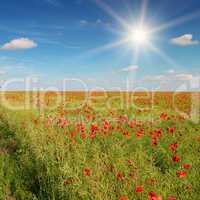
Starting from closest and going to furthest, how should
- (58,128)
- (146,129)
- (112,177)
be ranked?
Result: (112,177)
(58,128)
(146,129)

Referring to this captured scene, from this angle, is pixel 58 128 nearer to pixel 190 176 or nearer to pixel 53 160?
pixel 53 160

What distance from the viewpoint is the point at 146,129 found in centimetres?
750

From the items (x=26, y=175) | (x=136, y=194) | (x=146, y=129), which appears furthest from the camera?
(x=146, y=129)

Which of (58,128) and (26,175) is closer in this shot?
(26,175)

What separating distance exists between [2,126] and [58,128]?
362 cm

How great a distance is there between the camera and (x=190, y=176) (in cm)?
381

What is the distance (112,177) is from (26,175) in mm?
2127

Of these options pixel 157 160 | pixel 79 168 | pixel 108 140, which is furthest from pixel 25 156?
pixel 157 160

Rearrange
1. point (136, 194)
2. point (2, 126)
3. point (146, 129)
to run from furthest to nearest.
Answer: point (2, 126)
point (146, 129)
point (136, 194)

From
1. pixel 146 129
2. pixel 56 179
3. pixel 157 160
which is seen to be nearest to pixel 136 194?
pixel 56 179

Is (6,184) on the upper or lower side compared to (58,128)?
lower

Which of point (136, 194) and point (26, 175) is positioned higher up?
point (136, 194)

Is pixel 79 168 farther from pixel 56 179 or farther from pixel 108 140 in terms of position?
pixel 108 140

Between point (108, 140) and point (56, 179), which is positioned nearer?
point (56, 179)
